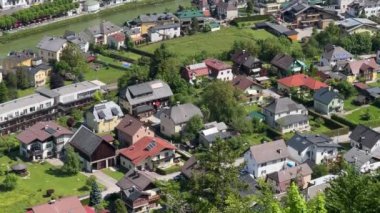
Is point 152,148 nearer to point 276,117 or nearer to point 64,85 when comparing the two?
point 276,117

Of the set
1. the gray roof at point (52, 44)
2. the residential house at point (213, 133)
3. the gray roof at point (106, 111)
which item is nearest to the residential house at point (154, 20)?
the gray roof at point (52, 44)

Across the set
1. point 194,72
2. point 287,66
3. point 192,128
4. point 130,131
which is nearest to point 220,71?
point 194,72

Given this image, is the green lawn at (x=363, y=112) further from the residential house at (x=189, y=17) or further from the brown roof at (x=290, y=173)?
the residential house at (x=189, y=17)

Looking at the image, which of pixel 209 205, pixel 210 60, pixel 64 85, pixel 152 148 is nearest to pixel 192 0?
pixel 210 60

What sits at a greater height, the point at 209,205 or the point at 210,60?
the point at 209,205

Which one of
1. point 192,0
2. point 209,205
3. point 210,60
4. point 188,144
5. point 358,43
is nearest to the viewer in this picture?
point 209,205

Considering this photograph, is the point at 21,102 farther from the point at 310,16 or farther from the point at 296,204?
the point at 310,16
